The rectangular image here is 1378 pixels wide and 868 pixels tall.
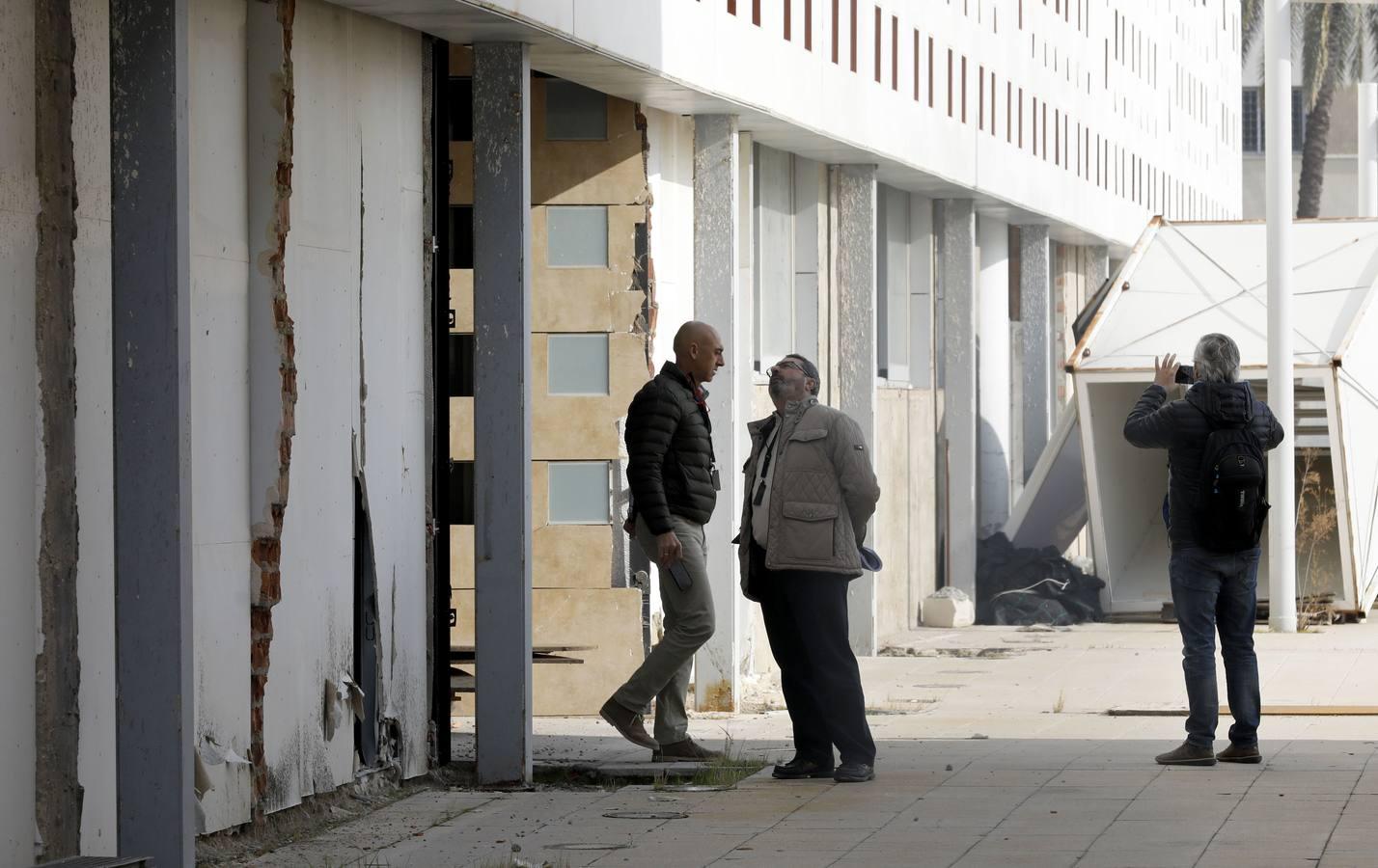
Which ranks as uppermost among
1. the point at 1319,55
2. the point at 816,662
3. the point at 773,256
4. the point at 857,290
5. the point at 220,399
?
the point at 1319,55

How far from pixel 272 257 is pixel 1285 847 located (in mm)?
4266

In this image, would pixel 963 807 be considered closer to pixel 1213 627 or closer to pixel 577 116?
pixel 1213 627

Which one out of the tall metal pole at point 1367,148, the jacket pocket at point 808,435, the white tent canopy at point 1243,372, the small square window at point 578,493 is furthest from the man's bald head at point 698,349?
the tall metal pole at point 1367,148

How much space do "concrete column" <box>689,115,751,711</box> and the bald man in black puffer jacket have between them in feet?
9.26

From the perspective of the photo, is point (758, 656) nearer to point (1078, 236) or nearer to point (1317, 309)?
point (1317, 309)

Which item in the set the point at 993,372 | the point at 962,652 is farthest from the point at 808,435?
the point at 993,372

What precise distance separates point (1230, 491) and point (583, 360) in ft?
13.9

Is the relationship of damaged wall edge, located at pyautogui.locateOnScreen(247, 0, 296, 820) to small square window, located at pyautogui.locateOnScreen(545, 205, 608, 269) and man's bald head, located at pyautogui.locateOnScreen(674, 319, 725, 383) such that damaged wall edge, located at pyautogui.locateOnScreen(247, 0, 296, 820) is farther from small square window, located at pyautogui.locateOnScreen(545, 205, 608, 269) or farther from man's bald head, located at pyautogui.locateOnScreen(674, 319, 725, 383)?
small square window, located at pyautogui.locateOnScreen(545, 205, 608, 269)

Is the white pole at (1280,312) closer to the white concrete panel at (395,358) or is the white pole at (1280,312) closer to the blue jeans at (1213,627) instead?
the blue jeans at (1213,627)

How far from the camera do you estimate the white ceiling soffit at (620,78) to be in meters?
9.61

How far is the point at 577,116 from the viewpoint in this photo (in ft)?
43.3

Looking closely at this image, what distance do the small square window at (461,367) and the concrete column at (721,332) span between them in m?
1.41

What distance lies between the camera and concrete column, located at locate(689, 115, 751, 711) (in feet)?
44.8

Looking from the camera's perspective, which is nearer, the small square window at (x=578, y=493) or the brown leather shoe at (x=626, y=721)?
the brown leather shoe at (x=626, y=721)
